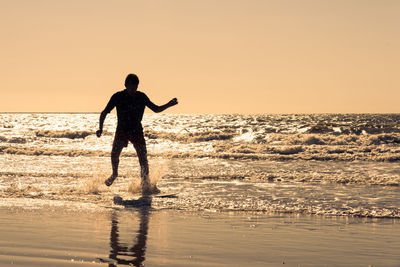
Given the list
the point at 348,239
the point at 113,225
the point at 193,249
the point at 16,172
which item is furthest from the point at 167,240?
the point at 16,172

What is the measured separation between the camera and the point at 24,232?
5.87 m

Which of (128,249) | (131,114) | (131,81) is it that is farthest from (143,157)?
(128,249)

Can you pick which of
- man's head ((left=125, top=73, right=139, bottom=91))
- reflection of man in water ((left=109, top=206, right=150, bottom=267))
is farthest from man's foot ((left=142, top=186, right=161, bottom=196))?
reflection of man in water ((left=109, top=206, right=150, bottom=267))

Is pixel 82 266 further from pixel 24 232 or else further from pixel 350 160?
pixel 350 160

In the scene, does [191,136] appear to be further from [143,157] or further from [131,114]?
[131,114]

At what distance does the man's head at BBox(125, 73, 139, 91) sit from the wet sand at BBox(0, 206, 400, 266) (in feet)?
7.31

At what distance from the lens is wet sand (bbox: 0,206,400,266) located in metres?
4.77

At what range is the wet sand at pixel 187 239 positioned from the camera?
15.7 ft

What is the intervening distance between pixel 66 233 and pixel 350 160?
17.6 metres

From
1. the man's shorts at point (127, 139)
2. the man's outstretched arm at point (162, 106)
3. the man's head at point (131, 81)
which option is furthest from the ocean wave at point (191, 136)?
the man's head at point (131, 81)

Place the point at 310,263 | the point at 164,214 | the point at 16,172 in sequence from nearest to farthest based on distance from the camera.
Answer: the point at 310,263
the point at 164,214
the point at 16,172

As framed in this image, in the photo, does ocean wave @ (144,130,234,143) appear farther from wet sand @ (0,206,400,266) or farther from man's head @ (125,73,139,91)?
wet sand @ (0,206,400,266)

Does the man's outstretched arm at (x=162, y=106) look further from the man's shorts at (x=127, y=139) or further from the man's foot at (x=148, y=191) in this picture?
the man's foot at (x=148, y=191)

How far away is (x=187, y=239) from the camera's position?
19.0 ft
